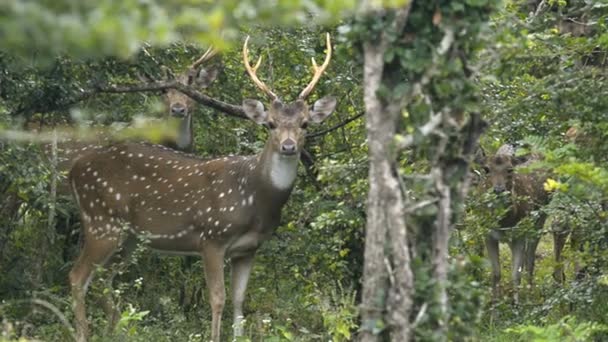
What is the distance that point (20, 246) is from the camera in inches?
459

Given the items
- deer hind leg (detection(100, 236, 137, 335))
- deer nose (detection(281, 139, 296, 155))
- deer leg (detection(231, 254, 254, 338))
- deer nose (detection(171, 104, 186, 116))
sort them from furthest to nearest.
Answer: deer nose (detection(171, 104, 186, 116)) → deer leg (detection(231, 254, 254, 338)) → deer hind leg (detection(100, 236, 137, 335)) → deer nose (detection(281, 139, 296, 155))

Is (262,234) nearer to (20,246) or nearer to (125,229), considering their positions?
(125,229)

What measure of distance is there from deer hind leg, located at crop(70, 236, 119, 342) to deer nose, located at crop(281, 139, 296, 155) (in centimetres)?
176

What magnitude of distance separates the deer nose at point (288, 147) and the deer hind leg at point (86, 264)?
1757 mm

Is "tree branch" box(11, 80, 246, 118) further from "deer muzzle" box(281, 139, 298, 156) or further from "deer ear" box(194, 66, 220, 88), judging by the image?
"deer muzzle" box(281, 139, 298, 156)

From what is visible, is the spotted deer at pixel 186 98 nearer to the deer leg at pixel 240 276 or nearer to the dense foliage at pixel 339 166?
the dense foliage at pixel 339 166

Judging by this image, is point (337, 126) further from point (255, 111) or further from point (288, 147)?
point (288, 147)

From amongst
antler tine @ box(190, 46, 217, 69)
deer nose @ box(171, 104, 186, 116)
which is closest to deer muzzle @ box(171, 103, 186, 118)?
deer nose @ box(171, 104, 186, 116)

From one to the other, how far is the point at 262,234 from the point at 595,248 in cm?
262

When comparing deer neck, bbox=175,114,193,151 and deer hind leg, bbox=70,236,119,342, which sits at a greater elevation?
deer neck, bbox=175,114,193,151

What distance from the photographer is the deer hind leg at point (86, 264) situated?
34.4ft

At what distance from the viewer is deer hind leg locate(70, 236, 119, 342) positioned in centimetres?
1048

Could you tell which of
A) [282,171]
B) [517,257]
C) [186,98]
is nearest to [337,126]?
[282,171]

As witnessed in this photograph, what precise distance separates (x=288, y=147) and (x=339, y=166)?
2.11 metres
